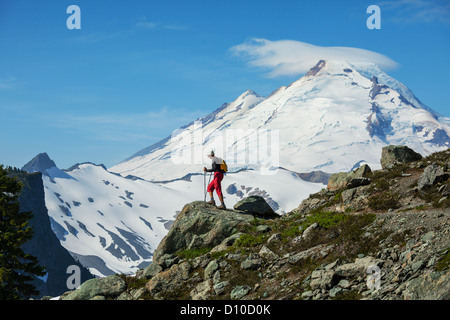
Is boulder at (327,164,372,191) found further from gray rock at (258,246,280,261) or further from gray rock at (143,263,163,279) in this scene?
gray rock at (143,263,163,279)

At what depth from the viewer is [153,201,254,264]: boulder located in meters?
28.8

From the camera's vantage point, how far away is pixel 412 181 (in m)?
27.2

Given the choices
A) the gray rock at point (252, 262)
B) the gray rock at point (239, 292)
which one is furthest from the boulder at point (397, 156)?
the gray rock at point (239, 292)

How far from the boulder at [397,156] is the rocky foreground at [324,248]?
53cm

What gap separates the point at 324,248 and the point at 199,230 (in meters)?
9.40

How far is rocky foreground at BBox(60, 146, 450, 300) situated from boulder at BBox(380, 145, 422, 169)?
0.53 metres

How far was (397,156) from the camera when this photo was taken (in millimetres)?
33938

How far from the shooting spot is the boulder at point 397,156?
33750 mm

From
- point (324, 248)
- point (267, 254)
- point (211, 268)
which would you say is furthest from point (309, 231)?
point (211, 268)

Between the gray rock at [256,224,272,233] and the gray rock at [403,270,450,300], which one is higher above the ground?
the gray rock at [256,224,272,233]

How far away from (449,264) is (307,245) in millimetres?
7372

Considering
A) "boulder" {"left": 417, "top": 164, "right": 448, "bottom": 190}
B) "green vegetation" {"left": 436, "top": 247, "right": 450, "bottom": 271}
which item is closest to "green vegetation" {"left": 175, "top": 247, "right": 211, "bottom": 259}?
"boulder" {"left": 417, "top": 164, "right": 448, "bottom": 190}
